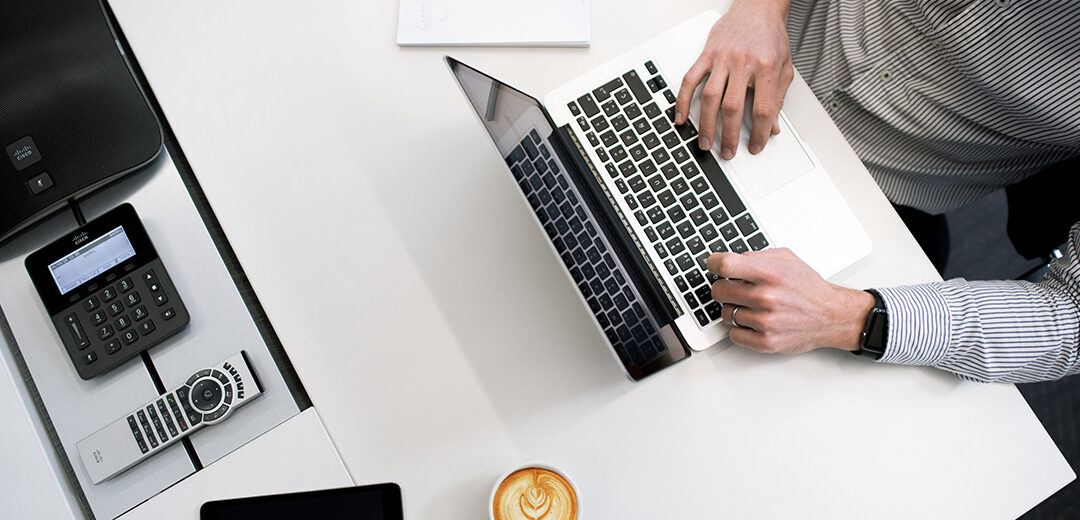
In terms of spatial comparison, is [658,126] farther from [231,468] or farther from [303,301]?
[231,468]

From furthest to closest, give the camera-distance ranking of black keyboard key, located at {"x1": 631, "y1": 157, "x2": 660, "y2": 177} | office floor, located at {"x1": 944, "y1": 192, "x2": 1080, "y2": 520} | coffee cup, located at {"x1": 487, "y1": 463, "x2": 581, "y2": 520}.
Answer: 1. office floor, located at {"x1": 944, "y1": 192, "x2": 1080, "y2": 520}
2. black keyboard key, located at {"x1": 631, "y1": 157, "x2": 660, "y2": 177}
3. coffee cup, located at {"x1": 487, "y1": 463, "x2": 581, "y2": 520}

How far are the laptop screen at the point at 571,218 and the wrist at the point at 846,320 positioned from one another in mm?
208

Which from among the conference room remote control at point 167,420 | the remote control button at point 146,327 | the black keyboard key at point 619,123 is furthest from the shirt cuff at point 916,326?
the remote control button at point 146,327

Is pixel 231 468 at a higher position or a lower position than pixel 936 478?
higher

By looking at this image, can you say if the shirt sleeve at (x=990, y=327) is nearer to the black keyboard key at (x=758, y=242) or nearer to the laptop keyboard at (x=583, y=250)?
the black keyboard key at (x=758, y=242)

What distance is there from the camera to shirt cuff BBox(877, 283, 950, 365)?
2.44 ft

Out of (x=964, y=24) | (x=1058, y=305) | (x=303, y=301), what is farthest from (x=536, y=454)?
(x=964, y=24)

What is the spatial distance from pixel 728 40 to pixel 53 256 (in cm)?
89

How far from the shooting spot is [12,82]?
890 millimetres

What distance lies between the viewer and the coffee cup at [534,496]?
0.70m

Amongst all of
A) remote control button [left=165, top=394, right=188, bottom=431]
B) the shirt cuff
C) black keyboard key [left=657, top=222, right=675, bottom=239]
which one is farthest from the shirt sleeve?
remote control button [left=165, top=394, right=188, bottom=431]

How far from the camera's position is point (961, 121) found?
0.90 metres

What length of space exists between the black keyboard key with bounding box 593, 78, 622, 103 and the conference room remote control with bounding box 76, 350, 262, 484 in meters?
0.54

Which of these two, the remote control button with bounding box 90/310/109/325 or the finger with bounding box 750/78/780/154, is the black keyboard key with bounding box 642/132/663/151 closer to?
the finger with bounding box 750/78/780/154
